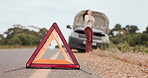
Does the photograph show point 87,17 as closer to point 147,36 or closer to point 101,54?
point 101,54

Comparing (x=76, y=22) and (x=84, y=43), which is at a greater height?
(x=76, y=22)

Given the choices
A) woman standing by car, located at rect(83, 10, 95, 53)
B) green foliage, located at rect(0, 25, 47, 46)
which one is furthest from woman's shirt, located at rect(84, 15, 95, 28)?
green foliage, located at rect(0, 25, 47, 46)

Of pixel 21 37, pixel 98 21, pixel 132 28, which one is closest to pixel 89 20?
pixel 98 21

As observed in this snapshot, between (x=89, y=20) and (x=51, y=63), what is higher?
(x=89, y=20)

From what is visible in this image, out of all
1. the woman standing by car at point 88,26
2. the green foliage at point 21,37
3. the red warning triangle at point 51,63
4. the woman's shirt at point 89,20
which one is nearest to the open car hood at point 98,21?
the woman standing by car at point 88,26

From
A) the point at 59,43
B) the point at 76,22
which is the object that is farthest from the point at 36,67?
the point at 76,22

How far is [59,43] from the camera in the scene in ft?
17.1

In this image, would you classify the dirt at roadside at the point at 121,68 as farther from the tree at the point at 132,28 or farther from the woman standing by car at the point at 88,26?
the tree at the point at 132,28

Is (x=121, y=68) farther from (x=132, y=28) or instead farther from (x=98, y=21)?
(x=132, y=28)

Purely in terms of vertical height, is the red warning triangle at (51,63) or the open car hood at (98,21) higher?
the open car hood at (98,21)

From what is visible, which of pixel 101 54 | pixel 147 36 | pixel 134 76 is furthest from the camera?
pixel 147 36

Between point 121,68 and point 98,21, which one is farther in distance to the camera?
point 98,21

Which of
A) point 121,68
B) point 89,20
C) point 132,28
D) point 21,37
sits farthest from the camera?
point 132,28

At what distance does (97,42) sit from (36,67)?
8435 millimetres
